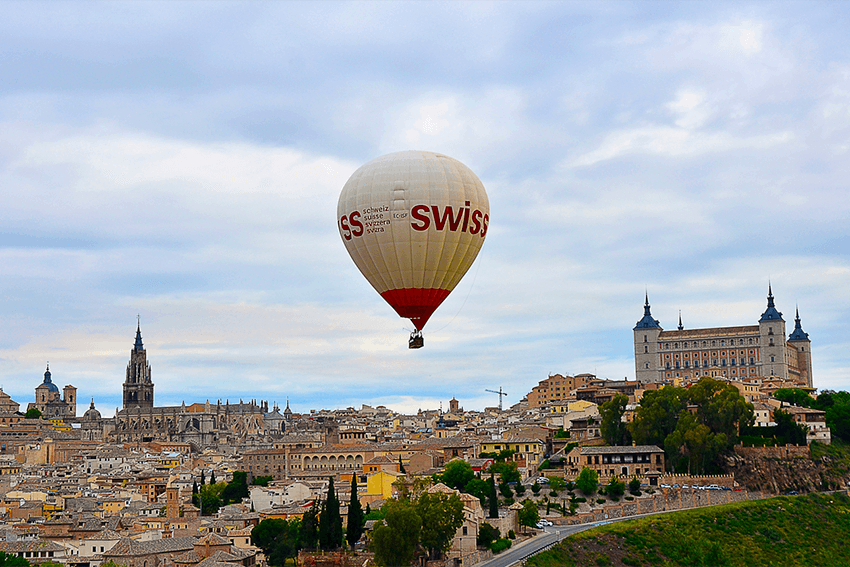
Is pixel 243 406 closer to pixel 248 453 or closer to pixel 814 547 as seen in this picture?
pixel 248 453

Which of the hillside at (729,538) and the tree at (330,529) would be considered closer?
the tree at (330,529)

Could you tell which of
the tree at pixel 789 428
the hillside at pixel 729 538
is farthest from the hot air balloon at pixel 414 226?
the tree at pixel 789 428

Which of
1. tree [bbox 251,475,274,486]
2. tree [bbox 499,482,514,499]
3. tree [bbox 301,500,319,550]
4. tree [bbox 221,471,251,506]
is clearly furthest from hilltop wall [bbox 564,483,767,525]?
tree [bbox 251,475,274,486]

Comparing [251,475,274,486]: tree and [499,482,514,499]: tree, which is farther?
[251,475,274,486]: tree

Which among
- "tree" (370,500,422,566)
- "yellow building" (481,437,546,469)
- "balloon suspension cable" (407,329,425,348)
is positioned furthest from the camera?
"yellow building" (481,437,546,469)

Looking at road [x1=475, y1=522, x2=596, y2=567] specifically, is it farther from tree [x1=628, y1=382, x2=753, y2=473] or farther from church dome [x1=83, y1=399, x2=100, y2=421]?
church dome [x1=83, y1=399, x2=100, y2=421]

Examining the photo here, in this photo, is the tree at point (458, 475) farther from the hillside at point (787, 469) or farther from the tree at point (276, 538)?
the hillside at point (787, 469)

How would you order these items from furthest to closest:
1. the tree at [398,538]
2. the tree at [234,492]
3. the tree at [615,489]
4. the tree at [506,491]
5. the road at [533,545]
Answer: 1. the tree at [234,492]
2. the tree at [615,489]
3. the tree at [506,491]
4. the road at [533,545]
5. the tree at [398,538]
